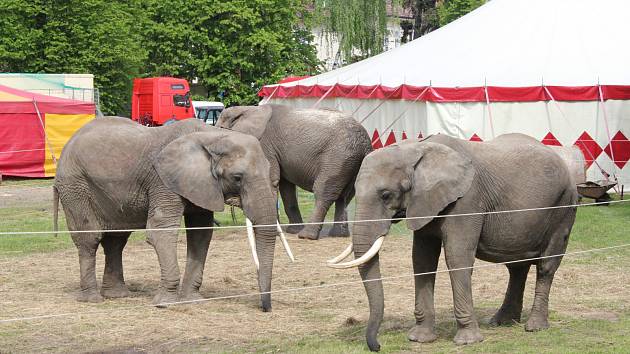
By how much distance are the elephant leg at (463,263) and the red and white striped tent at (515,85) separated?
14.1 meters

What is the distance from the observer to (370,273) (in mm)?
9219

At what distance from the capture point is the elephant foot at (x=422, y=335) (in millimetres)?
9805

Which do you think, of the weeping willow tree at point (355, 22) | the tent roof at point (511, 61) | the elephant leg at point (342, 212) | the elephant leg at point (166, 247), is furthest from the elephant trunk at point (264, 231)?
the weeping willow tree at point (355, 22)

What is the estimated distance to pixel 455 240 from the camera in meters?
9.55

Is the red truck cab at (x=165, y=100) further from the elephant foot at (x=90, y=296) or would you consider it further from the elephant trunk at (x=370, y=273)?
the elephant trunk at (x=370, y=273)

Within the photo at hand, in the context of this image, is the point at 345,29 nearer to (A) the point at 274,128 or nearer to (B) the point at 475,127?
(B) the point at 475,127

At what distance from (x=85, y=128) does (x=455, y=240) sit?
498 cm

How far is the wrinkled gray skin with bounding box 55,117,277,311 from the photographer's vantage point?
1148 cm

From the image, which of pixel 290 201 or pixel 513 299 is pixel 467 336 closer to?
pixel 513 299

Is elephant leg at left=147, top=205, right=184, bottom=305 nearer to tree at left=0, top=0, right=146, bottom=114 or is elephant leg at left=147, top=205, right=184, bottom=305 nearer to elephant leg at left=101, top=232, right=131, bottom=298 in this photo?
elephant leg at left=101, top=232, right=131, bottom=298

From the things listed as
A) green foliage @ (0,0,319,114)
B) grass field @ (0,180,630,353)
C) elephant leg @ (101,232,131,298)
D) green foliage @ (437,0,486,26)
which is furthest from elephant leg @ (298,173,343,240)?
green foliage @ (437,0,486,26)

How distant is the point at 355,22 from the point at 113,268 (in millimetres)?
48310

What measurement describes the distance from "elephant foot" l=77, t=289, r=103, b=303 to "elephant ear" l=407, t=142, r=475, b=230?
4.42 m

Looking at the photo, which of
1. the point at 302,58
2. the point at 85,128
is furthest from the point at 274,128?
the point at 302,58
